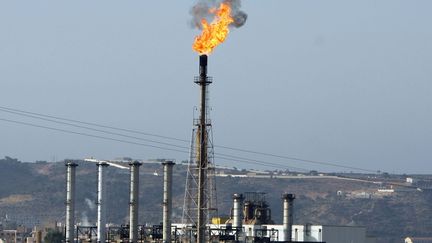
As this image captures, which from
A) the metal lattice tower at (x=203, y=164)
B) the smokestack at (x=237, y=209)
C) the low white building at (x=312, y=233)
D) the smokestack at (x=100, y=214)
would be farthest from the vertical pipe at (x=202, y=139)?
the smokestack at (x=237, y=209)

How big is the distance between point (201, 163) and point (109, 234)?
29.7 meters

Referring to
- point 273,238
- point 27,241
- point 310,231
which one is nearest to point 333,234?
point 310,231

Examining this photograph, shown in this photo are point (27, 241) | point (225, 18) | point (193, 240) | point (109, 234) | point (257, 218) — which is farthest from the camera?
point (27, 241)

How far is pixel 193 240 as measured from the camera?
347 feet

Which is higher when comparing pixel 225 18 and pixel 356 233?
pixel 225 18

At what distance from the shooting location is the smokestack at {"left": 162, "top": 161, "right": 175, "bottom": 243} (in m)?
109

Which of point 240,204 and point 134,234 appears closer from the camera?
point 134,234

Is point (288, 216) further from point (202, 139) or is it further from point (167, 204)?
point (202, 139)

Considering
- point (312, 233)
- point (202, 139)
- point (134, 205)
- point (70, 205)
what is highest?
point (202, 139)

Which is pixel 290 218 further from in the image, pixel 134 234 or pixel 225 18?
pixel 225 18

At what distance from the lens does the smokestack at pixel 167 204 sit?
108625mm

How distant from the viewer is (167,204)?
109312 millimetres

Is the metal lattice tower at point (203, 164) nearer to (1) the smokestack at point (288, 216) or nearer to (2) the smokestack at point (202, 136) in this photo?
(2) the smokestack at point (202, 136)

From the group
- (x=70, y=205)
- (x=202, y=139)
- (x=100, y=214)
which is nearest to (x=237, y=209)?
(x=100, y=214)
